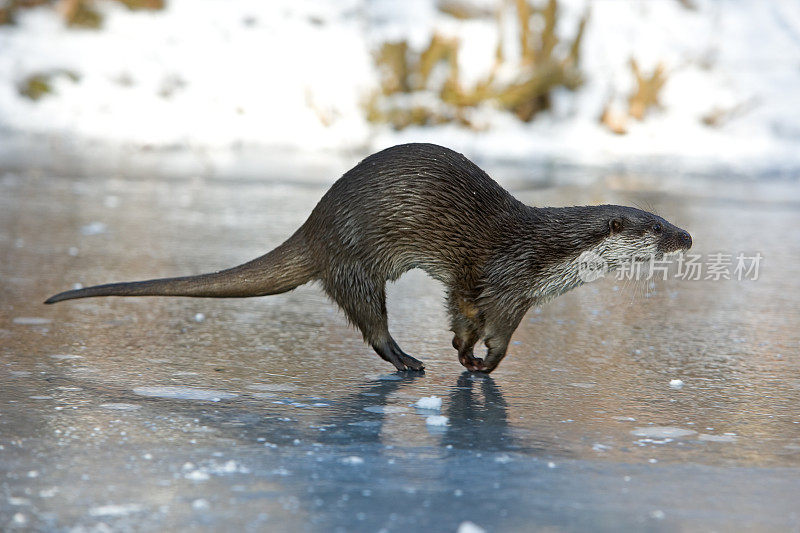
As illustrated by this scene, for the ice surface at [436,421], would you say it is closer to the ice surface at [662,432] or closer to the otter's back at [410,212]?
the ice surface at [662,432]

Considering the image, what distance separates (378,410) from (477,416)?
247mm

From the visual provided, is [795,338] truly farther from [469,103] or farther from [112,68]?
[112,68]

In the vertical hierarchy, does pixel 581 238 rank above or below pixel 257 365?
above

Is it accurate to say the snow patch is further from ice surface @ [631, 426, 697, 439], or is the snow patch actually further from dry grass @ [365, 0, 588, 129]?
dry grass @ [365, 0, 588, 129]

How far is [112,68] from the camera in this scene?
11.9 m

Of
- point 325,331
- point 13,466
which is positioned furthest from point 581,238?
point 13,466

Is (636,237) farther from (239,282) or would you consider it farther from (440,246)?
(239,282)

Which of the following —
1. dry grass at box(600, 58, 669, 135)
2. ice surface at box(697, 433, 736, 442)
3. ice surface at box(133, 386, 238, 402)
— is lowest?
ice surface at box(133, 386, 238, 402)

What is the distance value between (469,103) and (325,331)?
7879 millimetres

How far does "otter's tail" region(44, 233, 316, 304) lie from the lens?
3.01 meters

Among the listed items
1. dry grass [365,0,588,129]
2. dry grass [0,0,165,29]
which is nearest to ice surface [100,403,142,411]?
dry grass [365,0,588,129]

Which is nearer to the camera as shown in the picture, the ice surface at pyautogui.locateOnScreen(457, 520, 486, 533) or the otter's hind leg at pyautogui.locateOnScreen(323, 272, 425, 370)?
the ice surface at pyautogui.locateOnScreen(457, 520, 486, 533)

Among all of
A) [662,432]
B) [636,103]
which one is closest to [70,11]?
[636,103]

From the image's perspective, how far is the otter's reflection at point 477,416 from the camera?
2.39 metres
